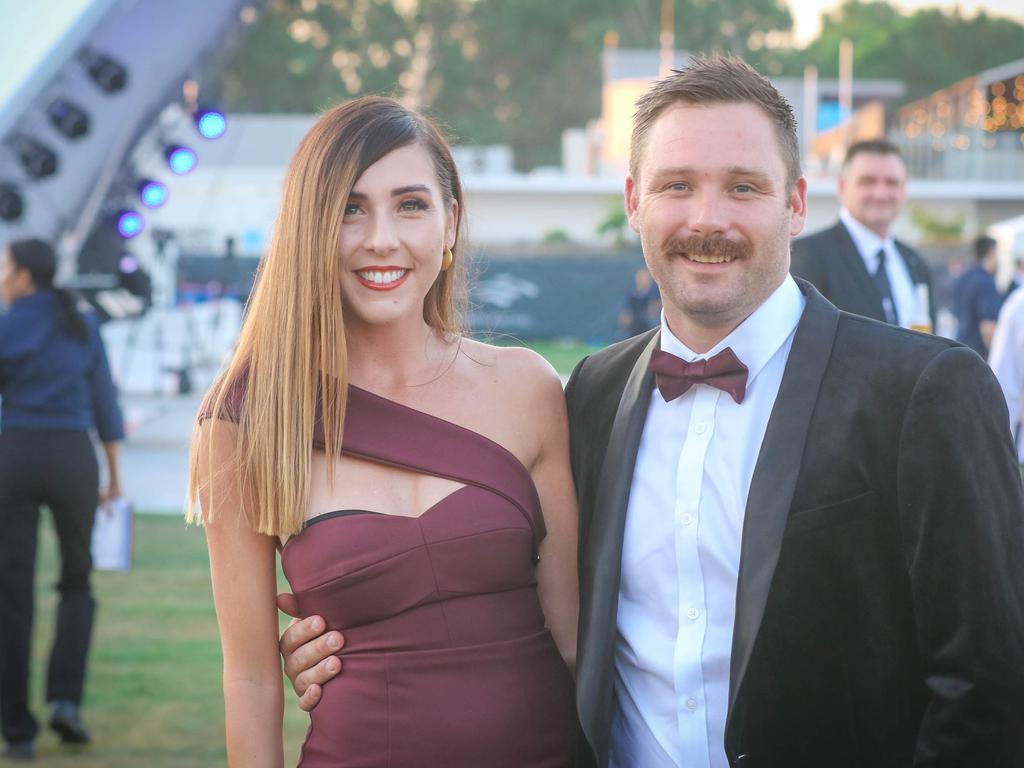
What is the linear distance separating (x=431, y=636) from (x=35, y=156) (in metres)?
10.7

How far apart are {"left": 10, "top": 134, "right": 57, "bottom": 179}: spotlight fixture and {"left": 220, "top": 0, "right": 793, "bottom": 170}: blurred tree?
44.9 m

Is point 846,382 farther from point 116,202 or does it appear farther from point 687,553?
point 116,202

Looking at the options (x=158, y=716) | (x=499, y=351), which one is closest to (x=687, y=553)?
(x=499, y=351)

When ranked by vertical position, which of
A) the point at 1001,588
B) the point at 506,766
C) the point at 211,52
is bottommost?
the point at 506,766

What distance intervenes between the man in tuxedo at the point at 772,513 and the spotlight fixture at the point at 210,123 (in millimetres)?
12109

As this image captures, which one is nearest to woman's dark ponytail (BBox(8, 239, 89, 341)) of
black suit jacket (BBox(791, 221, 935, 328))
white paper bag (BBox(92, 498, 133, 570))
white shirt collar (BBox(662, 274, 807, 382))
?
white paper bag (BBox(92, 498, 133, 570))

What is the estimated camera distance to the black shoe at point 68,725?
5762mm

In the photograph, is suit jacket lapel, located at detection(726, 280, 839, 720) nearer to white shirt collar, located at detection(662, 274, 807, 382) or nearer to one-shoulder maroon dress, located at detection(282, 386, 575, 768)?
white shirt collar, located at detection(662, 274, 807, 382)

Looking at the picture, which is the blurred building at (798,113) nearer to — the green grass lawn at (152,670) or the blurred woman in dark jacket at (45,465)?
the green grass lawn at (152,670)

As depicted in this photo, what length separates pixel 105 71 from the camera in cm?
1259

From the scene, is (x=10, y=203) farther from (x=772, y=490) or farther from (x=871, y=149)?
(x=772, y=490)

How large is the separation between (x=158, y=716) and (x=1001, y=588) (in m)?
4.88

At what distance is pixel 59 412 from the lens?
6.11 m

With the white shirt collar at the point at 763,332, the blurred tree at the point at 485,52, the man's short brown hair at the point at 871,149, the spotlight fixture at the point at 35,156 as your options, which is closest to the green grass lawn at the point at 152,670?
the man's short brown hair at the point at 871,149
